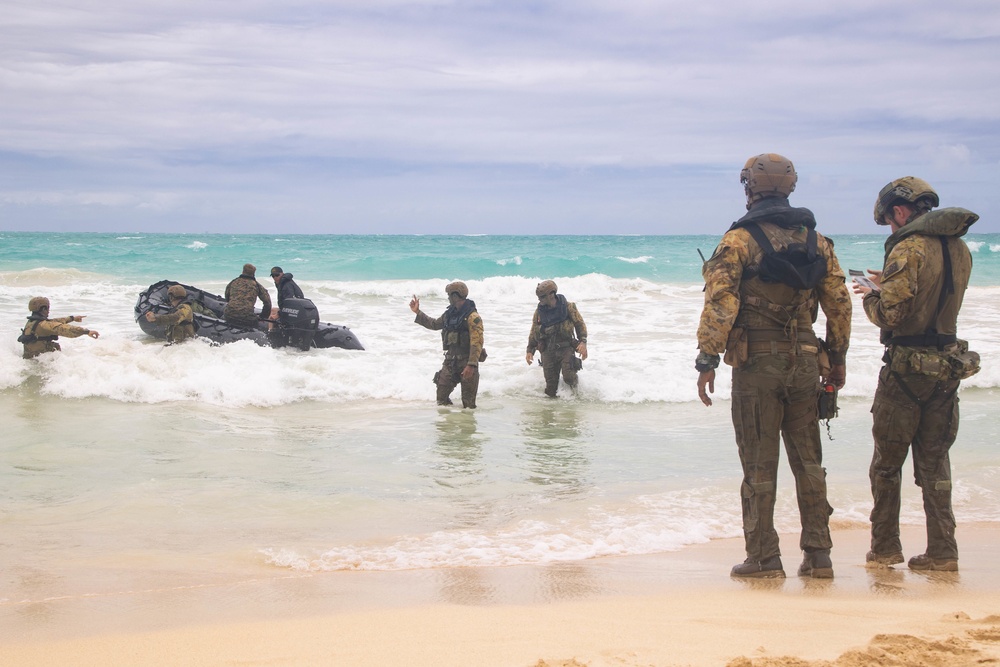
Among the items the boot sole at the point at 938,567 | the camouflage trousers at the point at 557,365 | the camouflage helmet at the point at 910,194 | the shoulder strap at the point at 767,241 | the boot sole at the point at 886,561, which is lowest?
the boot sole at the point at 886,561

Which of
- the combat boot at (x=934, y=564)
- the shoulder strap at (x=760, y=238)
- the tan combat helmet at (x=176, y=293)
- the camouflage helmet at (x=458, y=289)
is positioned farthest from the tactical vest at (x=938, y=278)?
the tan combat helmet at (x=176, y=293)

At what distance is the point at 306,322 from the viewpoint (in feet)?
47.4

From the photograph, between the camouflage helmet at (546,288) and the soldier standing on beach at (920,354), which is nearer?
the soldier standing on beach at (920,354)

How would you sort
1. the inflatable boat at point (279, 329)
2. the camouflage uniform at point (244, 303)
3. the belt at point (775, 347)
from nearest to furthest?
the belt at point (775, 347) → the inflatable boat at point (279, 329) → the camouflage uniform at point (244, 303)

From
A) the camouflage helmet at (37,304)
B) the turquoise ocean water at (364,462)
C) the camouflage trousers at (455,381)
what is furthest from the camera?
the camouflage helmet at (37,304)

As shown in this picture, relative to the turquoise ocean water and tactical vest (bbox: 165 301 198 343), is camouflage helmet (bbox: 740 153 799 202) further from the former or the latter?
tactical vest (bbox: 165 301 198 343)

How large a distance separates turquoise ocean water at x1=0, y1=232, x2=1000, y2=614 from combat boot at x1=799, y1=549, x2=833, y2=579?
0.48 meters

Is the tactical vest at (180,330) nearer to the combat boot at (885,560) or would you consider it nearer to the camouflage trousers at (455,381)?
the camouflage trousers at (455,381)

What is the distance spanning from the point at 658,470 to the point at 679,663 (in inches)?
182

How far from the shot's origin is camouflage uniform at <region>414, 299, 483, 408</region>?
32.0 feet

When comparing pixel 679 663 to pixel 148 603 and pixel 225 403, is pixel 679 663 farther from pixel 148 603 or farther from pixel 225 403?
pixel 225 403

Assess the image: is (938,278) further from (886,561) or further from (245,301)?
(245,301)

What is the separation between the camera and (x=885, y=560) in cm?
450

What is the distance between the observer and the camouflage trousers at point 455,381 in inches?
400
